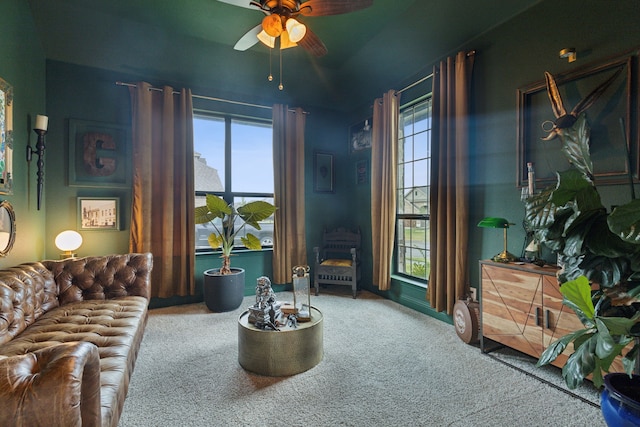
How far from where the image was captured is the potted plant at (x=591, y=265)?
4.19 feet

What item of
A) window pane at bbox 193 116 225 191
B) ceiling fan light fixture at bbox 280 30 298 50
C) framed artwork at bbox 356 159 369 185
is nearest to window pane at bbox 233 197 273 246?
window pane at bbox 193 116 225 191

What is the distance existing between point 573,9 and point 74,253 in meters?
5.20

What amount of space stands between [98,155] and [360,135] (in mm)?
3540

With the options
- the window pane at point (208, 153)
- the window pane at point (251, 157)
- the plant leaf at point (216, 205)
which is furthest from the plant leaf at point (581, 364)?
the window pane at point (208, 153)

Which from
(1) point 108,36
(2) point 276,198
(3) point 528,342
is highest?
(1) point 108,36

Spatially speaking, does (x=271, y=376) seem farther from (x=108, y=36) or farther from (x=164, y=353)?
(x=108, y=36)

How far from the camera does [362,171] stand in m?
4.73

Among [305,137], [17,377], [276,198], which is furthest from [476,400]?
[305,137]

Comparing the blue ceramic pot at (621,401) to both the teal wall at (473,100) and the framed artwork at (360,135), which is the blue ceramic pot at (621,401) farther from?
the framed artwork at (360,135)

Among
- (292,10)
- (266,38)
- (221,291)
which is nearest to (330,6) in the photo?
(292,10)

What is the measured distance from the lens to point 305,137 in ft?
15.9

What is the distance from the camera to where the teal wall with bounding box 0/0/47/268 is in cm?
247

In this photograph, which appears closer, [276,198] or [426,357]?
[426,357]

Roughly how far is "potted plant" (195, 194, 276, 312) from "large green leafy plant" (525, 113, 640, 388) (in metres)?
2.90
